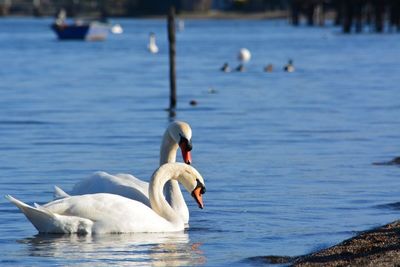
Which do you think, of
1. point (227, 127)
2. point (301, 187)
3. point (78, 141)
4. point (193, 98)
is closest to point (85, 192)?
point (301, 187)

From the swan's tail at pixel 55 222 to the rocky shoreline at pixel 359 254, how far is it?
2357 millimetres

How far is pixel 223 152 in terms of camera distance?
26.0m

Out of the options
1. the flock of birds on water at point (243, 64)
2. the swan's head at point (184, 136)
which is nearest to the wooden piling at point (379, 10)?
the flock of birds on water at point (243, 64)

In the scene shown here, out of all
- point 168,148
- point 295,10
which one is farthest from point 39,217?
point 295,10

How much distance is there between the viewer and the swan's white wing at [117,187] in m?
17.0

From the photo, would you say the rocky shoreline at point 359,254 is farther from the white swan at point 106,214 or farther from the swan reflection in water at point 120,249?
the white swan at point 106,214

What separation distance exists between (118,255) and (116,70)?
158ft

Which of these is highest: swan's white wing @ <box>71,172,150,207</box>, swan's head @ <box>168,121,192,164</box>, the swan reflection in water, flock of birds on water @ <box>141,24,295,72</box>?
swan's head @ <box>168,121,192,164</box>

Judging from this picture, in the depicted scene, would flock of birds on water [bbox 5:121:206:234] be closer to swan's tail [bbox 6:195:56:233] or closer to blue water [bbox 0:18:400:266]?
swan's tail [bbox 6:195:56:233]

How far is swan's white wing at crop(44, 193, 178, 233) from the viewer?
52.2 ft

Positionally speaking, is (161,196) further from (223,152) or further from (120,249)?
(223,152)

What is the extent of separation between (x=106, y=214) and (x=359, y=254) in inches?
139

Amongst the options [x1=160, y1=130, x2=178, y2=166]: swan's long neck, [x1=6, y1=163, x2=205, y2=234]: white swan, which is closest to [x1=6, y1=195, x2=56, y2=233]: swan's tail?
[x1=6, y1=163, x2=205, y2=234]: white swan

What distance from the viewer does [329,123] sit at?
107 ft
